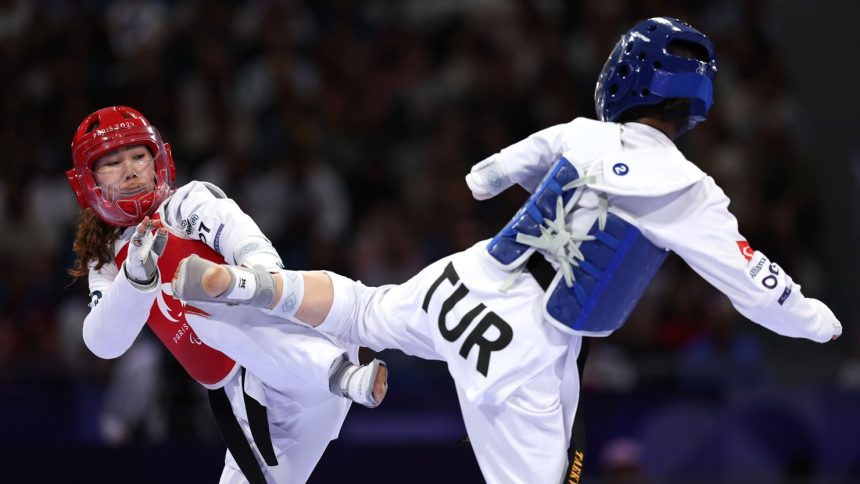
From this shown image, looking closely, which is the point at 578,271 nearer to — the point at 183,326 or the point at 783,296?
the point at 783,296

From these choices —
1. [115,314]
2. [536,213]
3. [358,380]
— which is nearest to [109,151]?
[115,314]

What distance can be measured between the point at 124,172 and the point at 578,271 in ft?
7.72

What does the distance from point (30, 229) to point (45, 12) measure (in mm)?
3231

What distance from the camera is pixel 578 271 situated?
4727mm

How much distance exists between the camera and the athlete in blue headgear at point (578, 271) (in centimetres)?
467

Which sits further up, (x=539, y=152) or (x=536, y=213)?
(x=539, y=152)

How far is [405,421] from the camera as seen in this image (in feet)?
29.3

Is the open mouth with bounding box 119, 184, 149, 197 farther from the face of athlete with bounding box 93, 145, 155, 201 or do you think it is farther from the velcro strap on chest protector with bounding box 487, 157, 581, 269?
the velcro strap on chest protector with bounding box 487, 157, 581, 269

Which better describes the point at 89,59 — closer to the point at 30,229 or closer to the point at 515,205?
the point at 30,229

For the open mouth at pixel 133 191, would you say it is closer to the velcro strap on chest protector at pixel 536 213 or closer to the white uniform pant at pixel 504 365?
the white uniform pant at pixel 504 365

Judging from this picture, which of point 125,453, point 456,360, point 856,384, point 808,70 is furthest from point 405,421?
point 808,70

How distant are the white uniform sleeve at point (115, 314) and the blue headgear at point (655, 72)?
7.58 ft

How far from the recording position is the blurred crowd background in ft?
28.3

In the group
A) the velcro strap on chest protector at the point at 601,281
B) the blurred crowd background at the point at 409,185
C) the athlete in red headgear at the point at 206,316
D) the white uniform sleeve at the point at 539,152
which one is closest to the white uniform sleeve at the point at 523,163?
the white uniform sleeve at the point at 539,152
